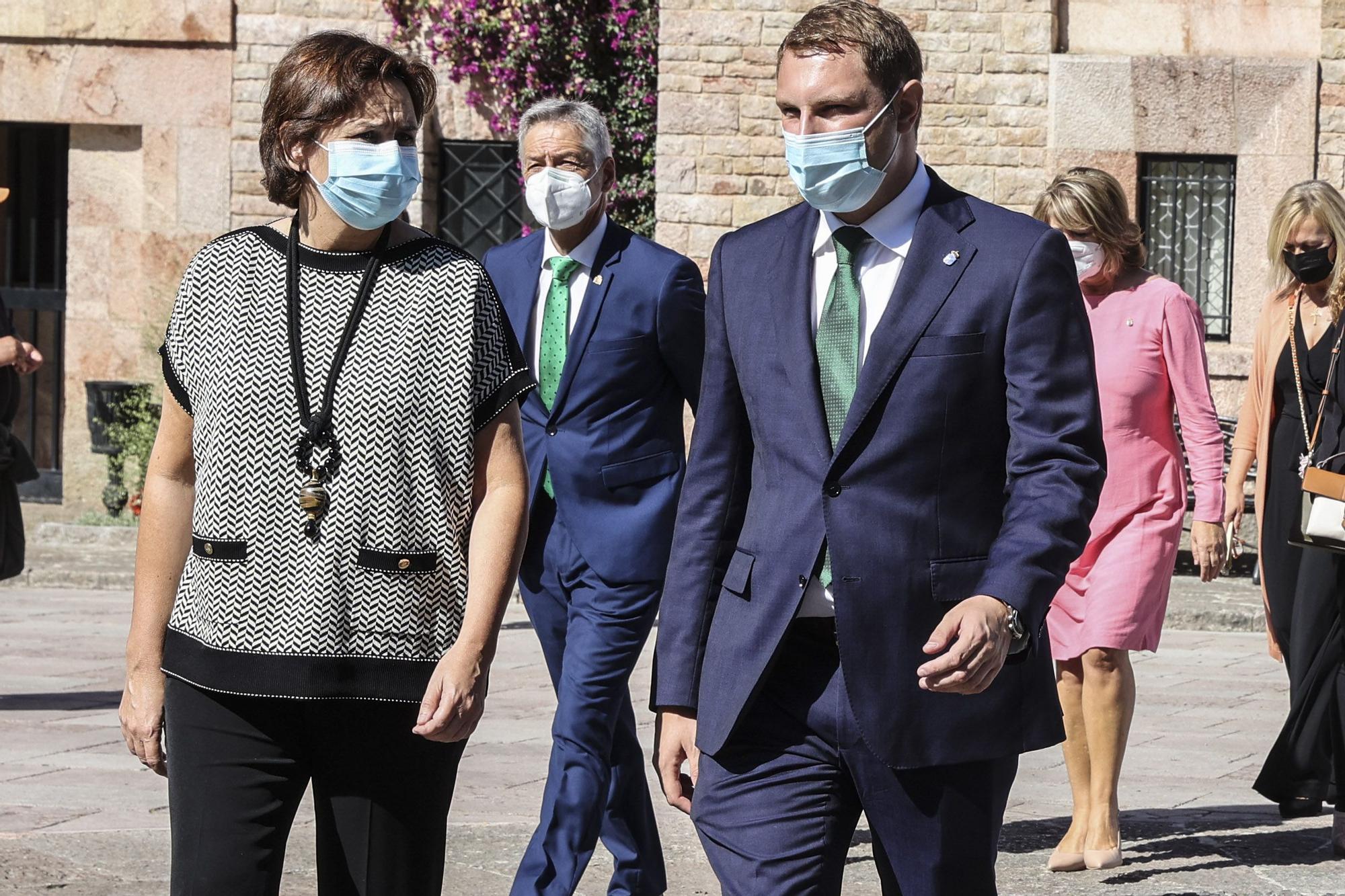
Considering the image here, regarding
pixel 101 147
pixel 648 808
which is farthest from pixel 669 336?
pixel 101 147

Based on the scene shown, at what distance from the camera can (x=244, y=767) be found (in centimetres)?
335

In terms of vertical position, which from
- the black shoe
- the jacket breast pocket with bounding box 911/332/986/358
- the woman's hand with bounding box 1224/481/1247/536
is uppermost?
the jacket breast pocket with bounding box 911/332/986/358

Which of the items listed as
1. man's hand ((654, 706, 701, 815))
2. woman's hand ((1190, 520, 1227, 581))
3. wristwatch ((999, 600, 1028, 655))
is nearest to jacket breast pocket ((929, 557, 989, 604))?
wristwatch ((999, 600, 1028, 655))

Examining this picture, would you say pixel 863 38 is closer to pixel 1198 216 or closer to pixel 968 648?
pixel 968 648

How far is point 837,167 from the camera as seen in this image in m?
3.39

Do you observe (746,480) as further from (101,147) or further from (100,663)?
(101,147)

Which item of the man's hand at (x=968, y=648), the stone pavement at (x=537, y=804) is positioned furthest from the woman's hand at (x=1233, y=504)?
the man's hand at (x=968, y=648)

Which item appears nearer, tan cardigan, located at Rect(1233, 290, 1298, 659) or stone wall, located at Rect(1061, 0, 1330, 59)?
tan cardigan, located at Rect(1233, 290, 1298, 659)

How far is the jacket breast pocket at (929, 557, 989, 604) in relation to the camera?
10.7 ft

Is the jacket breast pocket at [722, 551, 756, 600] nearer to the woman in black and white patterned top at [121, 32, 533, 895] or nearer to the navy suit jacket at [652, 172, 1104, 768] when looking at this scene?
the navy suit jacket at [652, 172, 1104, 768]

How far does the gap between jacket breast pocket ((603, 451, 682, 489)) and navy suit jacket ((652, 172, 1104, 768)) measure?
212cm

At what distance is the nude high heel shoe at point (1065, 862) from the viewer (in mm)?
5793

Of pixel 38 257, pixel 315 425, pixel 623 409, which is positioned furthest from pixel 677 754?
pixel 38 257

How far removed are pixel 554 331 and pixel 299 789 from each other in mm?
2491
